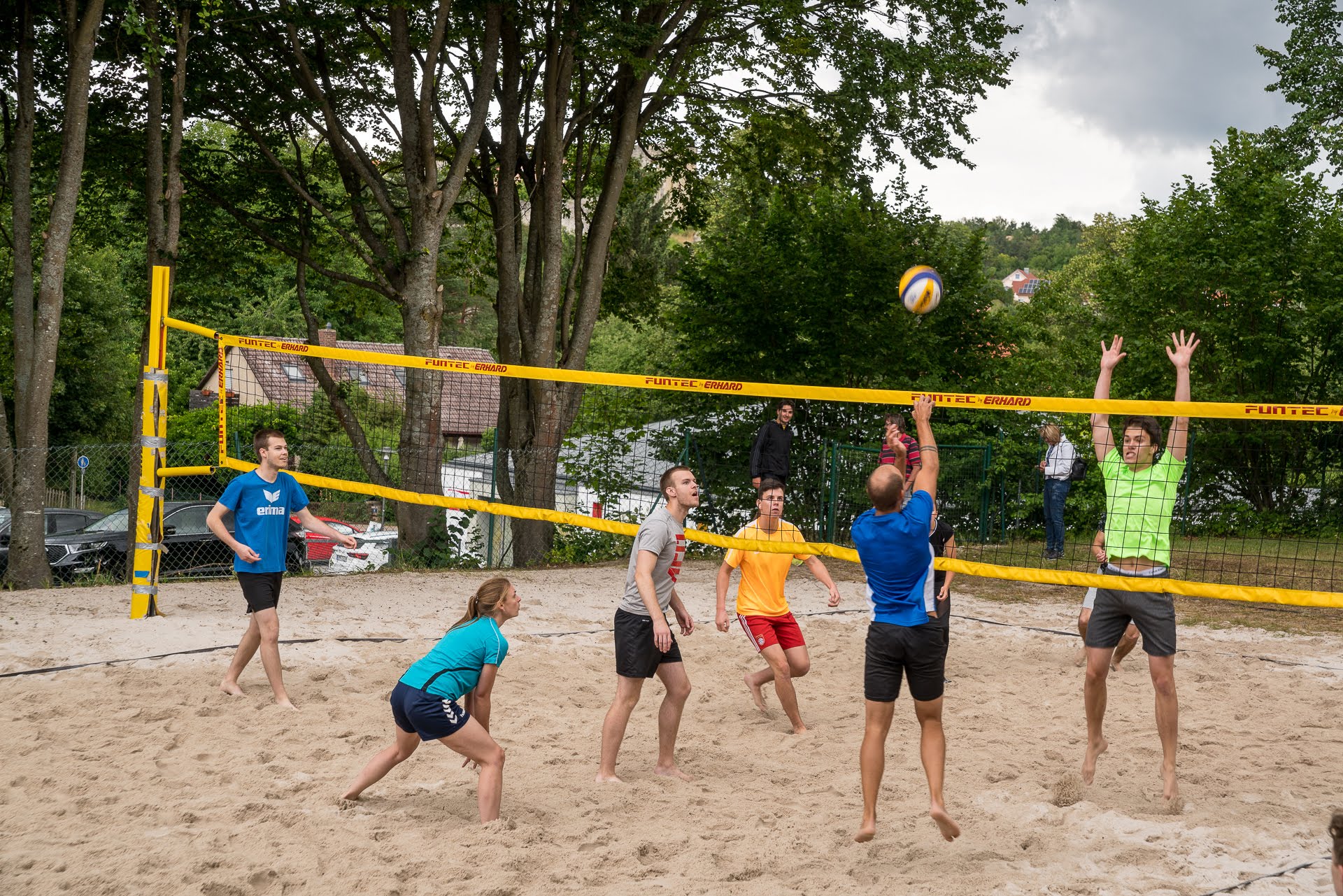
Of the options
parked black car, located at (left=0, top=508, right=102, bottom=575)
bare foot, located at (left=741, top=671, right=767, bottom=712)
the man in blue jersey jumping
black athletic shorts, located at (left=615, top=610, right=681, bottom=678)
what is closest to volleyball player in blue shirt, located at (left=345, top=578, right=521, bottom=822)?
black athletic shorts, located at (left=615, top=610, right=681, bottom=678)

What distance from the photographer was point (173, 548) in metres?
13.2

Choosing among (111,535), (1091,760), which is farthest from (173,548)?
(1091,760)

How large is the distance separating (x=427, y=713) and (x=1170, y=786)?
3.20 m

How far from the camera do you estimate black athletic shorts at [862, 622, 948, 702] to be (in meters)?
4.28

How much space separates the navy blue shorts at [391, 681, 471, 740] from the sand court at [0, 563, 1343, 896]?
44 centimetres

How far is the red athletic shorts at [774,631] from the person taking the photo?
6.00 meters

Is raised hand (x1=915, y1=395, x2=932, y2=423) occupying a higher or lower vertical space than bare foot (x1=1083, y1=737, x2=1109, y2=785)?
higher

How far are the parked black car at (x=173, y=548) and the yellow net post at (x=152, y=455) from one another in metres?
4.56

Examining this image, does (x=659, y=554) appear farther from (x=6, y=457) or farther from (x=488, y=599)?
(x=6, y=457)

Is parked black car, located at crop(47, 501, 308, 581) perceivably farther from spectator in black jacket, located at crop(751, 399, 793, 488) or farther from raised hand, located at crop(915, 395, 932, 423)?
raised hand, located at crop(915, 395, 932, 423)

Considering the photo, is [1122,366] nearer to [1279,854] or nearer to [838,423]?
[838,423]

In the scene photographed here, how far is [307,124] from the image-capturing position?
1541 centimetres

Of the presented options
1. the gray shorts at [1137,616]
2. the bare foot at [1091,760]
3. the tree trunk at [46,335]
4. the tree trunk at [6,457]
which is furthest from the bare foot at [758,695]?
the tree trunk at [6,457]

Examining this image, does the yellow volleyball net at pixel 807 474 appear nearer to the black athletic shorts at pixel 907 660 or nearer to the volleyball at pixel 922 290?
the volleyball at pixel 922 290
